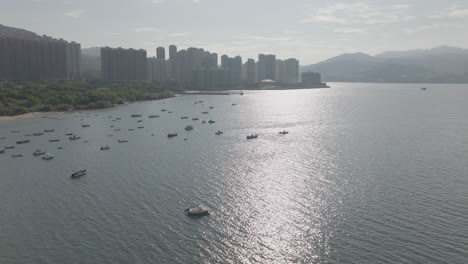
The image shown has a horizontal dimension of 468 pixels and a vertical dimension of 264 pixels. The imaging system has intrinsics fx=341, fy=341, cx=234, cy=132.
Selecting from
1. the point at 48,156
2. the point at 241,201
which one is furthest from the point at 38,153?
the point at 241,201

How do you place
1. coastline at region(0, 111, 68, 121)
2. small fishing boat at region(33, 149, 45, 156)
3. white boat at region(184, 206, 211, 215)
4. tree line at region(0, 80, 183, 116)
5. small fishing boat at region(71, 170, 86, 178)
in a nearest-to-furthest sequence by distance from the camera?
white boat at region(184, 206, 211, 215)
small fishing boat at region(71, 170, 86, 178)
small fishing boat at region(33, 149, 45, 156)
coastline at region(0, 111, 68, 121)
tree line at region(0, 80, 183, 116)

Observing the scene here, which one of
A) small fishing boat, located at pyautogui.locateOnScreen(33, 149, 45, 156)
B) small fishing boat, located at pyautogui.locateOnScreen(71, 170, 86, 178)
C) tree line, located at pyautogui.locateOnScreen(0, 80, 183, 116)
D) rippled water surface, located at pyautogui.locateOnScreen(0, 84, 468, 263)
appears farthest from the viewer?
tree line, located at pyautogui.locateOnScreen(0, 80, 183, 116)

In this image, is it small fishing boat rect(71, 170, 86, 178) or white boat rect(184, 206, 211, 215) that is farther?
small fishing boat rect(71, 170, 86, 178)

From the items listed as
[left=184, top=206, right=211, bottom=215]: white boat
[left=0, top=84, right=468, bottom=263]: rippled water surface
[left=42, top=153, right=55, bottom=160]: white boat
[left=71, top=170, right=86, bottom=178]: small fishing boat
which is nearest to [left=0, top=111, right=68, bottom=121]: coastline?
[left=0, top=84, right=468, bottom=263]: rippled water surface

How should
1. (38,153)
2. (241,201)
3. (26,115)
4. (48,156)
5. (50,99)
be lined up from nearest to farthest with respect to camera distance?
1. (241,201)
2. (48,156)
3. (38,153)
4. (26,115)
5. (50,99)

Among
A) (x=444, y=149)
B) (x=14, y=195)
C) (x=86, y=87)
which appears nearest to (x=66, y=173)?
(x=14, y=195)

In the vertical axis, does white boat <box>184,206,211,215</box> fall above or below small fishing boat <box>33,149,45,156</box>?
below

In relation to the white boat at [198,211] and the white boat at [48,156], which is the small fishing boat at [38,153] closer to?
the white boat at [48,156]

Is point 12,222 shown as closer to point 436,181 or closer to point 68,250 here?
point 68,250

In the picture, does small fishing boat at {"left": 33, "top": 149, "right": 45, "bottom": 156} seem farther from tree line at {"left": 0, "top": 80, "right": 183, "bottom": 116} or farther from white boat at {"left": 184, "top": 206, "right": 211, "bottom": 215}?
tree line at {"left": 0, "top": 80, "right": 183, "bottom": 116}

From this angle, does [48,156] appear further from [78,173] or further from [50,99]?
[50,99]
